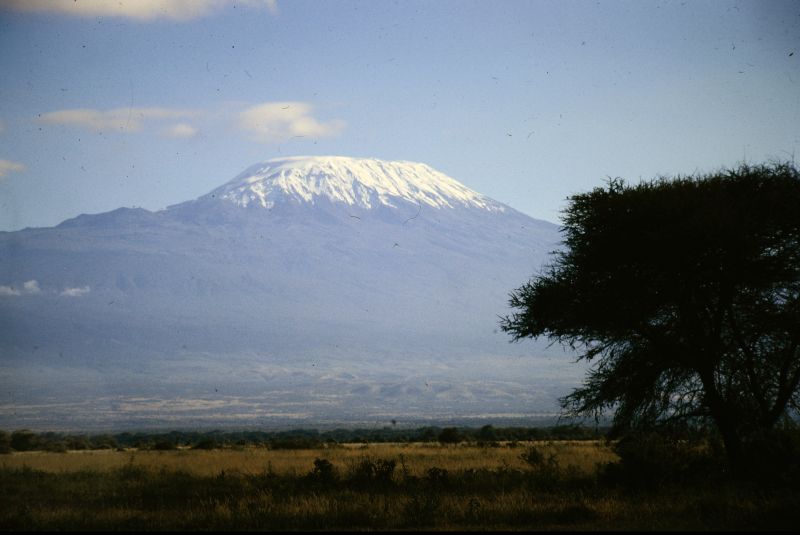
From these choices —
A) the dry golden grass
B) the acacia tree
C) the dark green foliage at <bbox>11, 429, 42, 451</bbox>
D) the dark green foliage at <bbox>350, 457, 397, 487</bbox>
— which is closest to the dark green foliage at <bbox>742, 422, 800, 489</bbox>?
the acacia tree

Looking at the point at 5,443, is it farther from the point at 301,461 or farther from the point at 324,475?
the point at 324,475

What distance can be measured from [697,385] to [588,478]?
3.93 m

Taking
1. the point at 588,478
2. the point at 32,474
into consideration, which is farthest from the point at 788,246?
the point at 32,474

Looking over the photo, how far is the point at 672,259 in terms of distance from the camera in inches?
1077

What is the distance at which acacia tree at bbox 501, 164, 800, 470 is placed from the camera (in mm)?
26891

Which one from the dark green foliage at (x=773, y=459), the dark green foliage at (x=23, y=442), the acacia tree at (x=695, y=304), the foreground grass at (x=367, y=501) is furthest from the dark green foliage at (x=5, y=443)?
the dark green foliage at (x=773, y=459)

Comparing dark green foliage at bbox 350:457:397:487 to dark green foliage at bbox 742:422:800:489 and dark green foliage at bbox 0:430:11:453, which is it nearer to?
dark green foliage at bbox 742:422:800:489

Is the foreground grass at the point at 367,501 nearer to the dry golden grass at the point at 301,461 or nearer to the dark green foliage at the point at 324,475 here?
the dark green foliage at the point at 324,475

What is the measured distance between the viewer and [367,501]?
22.4 meters

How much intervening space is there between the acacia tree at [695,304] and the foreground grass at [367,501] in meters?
3.08

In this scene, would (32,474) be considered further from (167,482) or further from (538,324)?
(538,324)

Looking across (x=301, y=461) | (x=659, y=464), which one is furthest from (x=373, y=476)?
(x=301, y=461)

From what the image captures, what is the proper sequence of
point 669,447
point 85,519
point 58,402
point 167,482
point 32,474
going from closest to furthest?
point 85,519
point 669,447
point 167,482
point 32,474
point 58,402

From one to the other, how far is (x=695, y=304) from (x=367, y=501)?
10.3 metres
